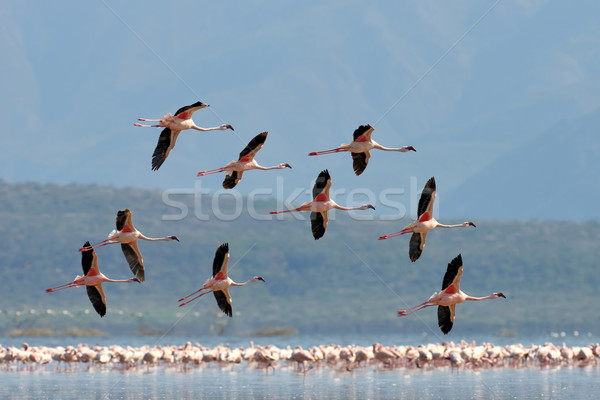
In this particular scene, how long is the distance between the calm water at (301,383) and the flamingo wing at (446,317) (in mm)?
7108

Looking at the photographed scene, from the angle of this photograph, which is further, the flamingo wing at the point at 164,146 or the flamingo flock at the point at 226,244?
the flamingo flock at the point at 226,244

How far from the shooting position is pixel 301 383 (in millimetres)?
37000

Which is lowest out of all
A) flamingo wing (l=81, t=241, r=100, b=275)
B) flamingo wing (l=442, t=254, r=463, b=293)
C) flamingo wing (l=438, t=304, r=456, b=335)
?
flamingo wing (l=438, t=304, r=456, b=335)

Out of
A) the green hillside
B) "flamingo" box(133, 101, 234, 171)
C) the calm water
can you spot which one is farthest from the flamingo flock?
the green hillside

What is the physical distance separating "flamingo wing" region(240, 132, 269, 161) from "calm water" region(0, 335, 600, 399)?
28.4 ft

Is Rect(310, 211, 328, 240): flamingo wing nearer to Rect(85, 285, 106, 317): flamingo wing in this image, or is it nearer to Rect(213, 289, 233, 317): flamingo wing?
Rect(213, 289, 233, 317): flamingo wing

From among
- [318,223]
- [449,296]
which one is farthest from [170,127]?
[449,296]

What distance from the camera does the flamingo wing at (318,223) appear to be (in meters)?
25.9

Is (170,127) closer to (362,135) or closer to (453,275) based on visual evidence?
(362,135)

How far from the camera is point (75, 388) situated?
3516cm

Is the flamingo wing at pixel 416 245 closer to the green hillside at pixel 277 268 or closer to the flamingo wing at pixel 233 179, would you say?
the flamingo wing at pixel 233 179

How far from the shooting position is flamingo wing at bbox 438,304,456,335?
966 inches

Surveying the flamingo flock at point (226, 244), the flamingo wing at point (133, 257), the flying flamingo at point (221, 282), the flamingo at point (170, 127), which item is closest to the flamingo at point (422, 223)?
the flamingo flock at point (226, 244)

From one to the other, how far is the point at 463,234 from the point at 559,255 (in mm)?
10236
